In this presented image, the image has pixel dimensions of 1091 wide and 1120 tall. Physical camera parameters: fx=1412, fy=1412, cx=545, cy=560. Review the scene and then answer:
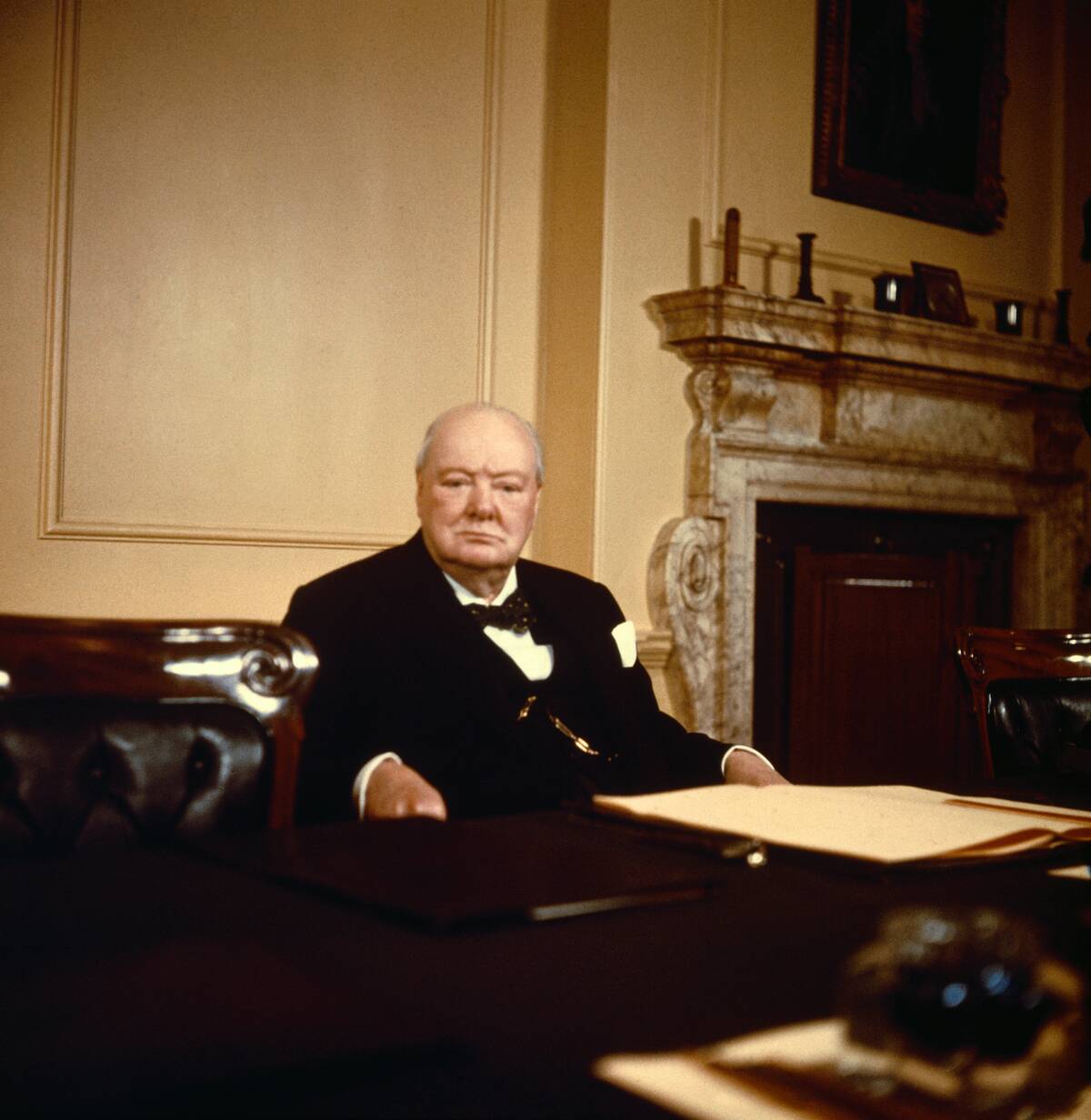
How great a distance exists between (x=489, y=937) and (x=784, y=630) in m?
3.91

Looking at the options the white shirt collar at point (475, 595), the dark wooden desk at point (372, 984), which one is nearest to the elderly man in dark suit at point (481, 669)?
the white shirt collar at point (475, 595)

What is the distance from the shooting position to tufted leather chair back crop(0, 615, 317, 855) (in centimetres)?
146

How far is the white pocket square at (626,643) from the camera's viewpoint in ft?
8.29

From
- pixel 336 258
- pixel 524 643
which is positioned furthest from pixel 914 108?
pixel 524 643

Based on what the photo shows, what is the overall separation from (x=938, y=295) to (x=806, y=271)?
663 mm

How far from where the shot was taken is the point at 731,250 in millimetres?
4309

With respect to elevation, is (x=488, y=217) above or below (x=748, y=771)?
above

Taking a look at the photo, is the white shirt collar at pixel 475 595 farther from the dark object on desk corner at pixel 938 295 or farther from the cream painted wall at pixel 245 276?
the dark object on desk corner at pixel 938 295

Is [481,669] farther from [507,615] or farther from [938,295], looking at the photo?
[938,295]

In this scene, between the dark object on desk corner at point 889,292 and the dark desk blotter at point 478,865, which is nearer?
the dark desk blotter at point 478,865

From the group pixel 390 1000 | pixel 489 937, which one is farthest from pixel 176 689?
pixel 390 1000

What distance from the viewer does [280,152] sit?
385 cm

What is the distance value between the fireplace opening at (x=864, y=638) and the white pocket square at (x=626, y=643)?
2.16m

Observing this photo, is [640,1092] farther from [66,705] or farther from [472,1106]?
[66,705]
